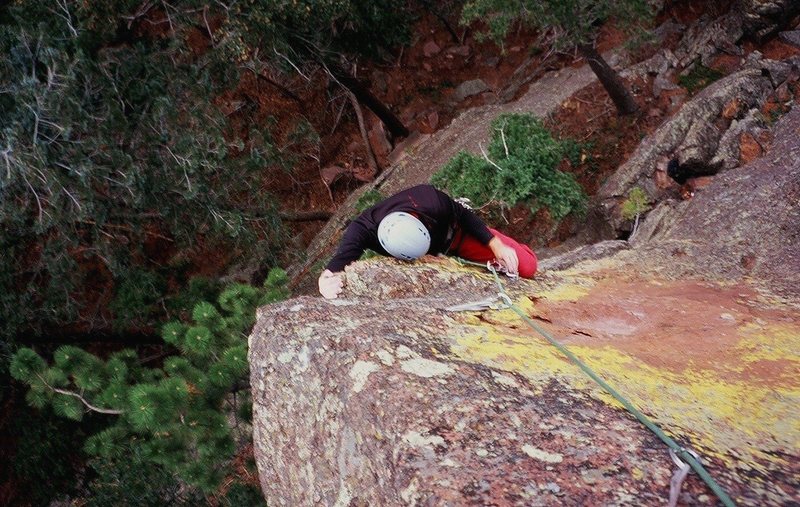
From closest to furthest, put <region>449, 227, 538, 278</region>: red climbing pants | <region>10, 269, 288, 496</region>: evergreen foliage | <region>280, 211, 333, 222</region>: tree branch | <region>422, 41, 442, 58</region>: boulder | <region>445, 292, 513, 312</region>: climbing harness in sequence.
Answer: <region>445, 292, 513, 312</region>: climbing harness
<region>449, 227, 538, 278</region>: red climbing pants
<region>10, 269, 288, 496</region>: evergreen foliage
<region>280, 211, 333, 222</region>: tree branch
<region>422, 41, 442, 58</region>: boulder

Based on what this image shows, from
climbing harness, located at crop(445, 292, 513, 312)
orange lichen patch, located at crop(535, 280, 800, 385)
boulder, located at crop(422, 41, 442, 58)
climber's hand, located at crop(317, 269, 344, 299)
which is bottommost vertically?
orange lichen patch, located at crop(535, 280, 800, 385)

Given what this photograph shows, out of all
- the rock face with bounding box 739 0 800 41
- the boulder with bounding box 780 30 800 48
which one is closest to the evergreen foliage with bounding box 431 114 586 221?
the rock face with bounding box 739 0 800 41

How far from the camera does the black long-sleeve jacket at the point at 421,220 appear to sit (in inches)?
174

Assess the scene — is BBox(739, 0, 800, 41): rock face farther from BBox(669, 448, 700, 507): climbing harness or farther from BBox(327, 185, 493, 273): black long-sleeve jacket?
BBox(669, 448, 700, 507): climbing harness

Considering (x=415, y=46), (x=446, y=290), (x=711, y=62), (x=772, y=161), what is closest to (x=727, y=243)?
(x=772, y=161)

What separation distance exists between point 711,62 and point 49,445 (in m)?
12.7

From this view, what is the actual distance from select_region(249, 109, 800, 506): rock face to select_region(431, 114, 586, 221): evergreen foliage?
9.62 ft

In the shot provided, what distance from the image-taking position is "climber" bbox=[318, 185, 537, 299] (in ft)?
14.1

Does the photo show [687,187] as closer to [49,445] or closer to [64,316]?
[64,316]

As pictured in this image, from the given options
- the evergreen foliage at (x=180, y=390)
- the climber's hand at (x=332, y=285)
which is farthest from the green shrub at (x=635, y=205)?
the climber's hand at (x=332, y=285)

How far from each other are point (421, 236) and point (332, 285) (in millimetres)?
728

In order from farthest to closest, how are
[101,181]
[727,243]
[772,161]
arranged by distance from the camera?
[101,181], [772,161], [727,243]

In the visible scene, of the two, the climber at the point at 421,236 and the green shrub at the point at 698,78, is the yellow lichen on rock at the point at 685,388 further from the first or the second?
the green shrub at the point at 698,78

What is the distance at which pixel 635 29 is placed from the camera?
836cm
